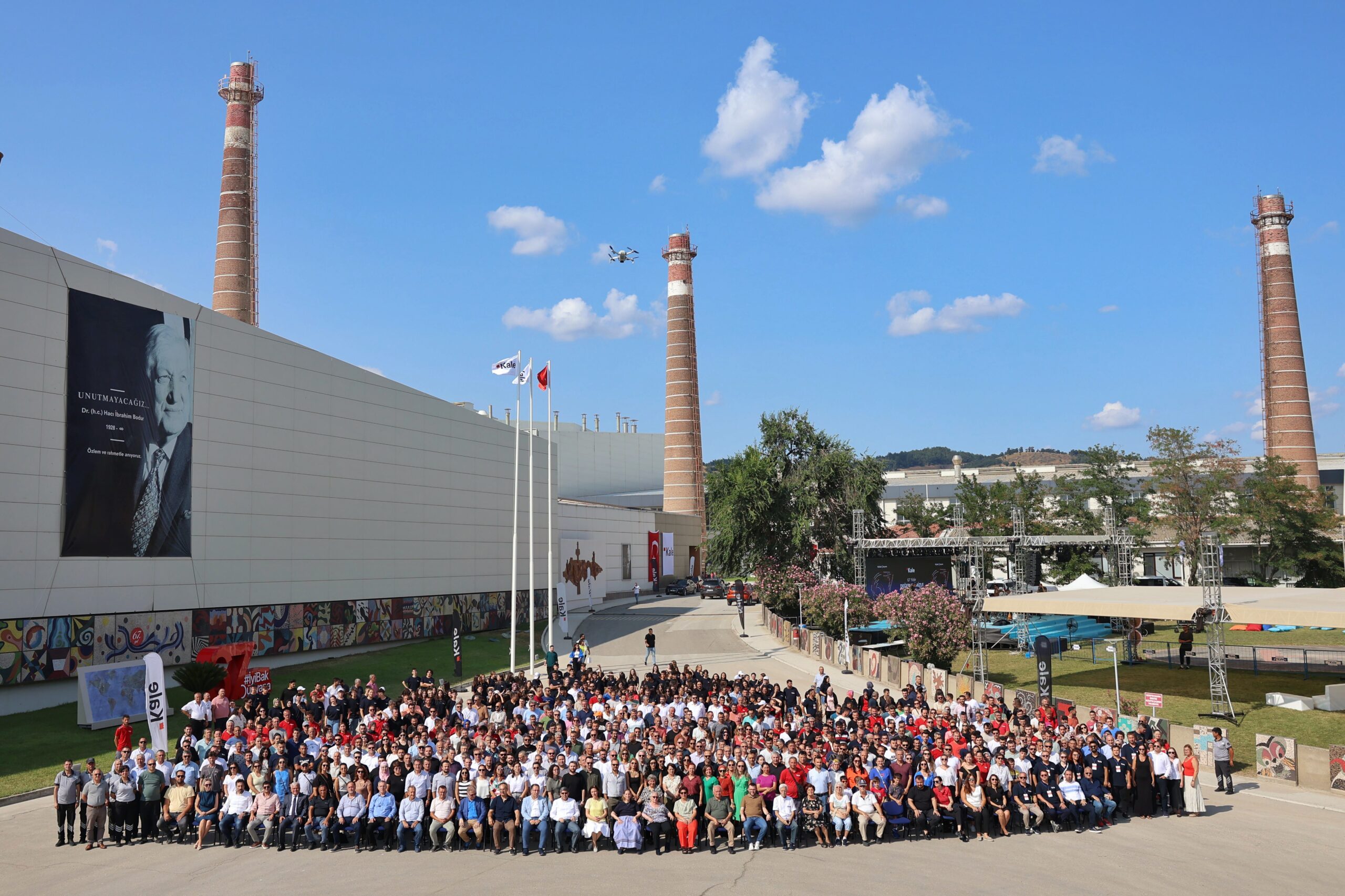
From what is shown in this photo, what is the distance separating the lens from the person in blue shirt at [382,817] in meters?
15.6

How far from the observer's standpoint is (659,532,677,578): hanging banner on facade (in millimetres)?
87875

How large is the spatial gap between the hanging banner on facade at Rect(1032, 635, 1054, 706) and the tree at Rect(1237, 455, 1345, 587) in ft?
158

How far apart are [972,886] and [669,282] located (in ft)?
288

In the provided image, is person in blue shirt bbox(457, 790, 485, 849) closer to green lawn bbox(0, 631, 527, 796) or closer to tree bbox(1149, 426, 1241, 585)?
green lawn bbox(0, 631, 527, 796)

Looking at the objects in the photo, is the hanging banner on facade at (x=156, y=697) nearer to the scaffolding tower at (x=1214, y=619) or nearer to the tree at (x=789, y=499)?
the scaffolding tower at (x=1214, y=619)

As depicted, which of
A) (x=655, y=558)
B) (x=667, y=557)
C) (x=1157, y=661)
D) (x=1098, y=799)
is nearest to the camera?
(x=1098, y=799)

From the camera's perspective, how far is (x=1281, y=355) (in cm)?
8000

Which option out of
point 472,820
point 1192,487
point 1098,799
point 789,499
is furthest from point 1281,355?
point 472,820

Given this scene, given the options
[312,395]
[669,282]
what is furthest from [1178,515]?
[312,395]

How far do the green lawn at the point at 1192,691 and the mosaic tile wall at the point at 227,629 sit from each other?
83.7ft

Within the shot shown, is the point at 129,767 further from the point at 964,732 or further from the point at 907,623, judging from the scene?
the point at 907,623

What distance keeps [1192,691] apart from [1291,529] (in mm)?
40889

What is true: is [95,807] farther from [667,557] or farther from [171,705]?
[667,557]

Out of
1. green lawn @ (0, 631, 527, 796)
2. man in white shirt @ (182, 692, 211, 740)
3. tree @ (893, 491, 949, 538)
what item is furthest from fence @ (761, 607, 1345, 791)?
tree @ (893, 491, 949, 538)
